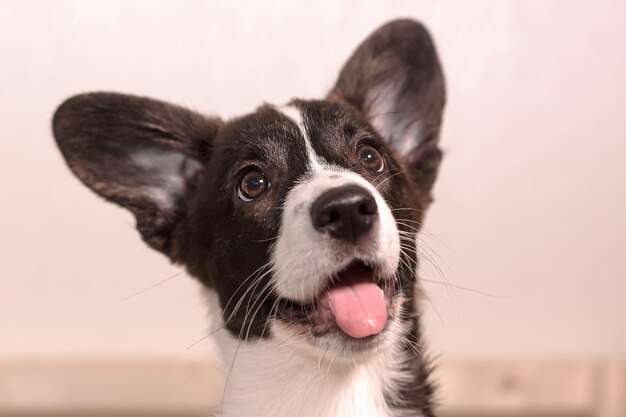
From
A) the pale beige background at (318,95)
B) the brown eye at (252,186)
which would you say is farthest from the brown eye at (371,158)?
the pale beige background at (318,95)

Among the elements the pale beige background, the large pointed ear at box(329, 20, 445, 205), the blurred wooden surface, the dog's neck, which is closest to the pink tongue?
the dog's neck

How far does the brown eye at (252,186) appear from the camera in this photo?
1.85 meters

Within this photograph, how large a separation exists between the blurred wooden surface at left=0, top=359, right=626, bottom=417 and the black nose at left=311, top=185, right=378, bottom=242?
5.47 ft

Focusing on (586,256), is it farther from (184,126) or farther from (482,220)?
(184,126)

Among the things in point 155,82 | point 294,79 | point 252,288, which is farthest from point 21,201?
point 252,288

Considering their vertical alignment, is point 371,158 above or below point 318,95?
above

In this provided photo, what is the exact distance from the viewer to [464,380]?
321 cm

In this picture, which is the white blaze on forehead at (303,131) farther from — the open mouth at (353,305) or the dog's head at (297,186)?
the open mouth at (353,305)

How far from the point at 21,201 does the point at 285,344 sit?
176 cm

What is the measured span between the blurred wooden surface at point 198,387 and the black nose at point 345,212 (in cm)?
167

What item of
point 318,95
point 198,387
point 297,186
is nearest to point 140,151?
point 297,186

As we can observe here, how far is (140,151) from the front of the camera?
7.11 feet

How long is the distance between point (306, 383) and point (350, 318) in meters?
0.38

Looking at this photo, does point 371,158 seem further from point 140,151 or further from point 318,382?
point 140,151
